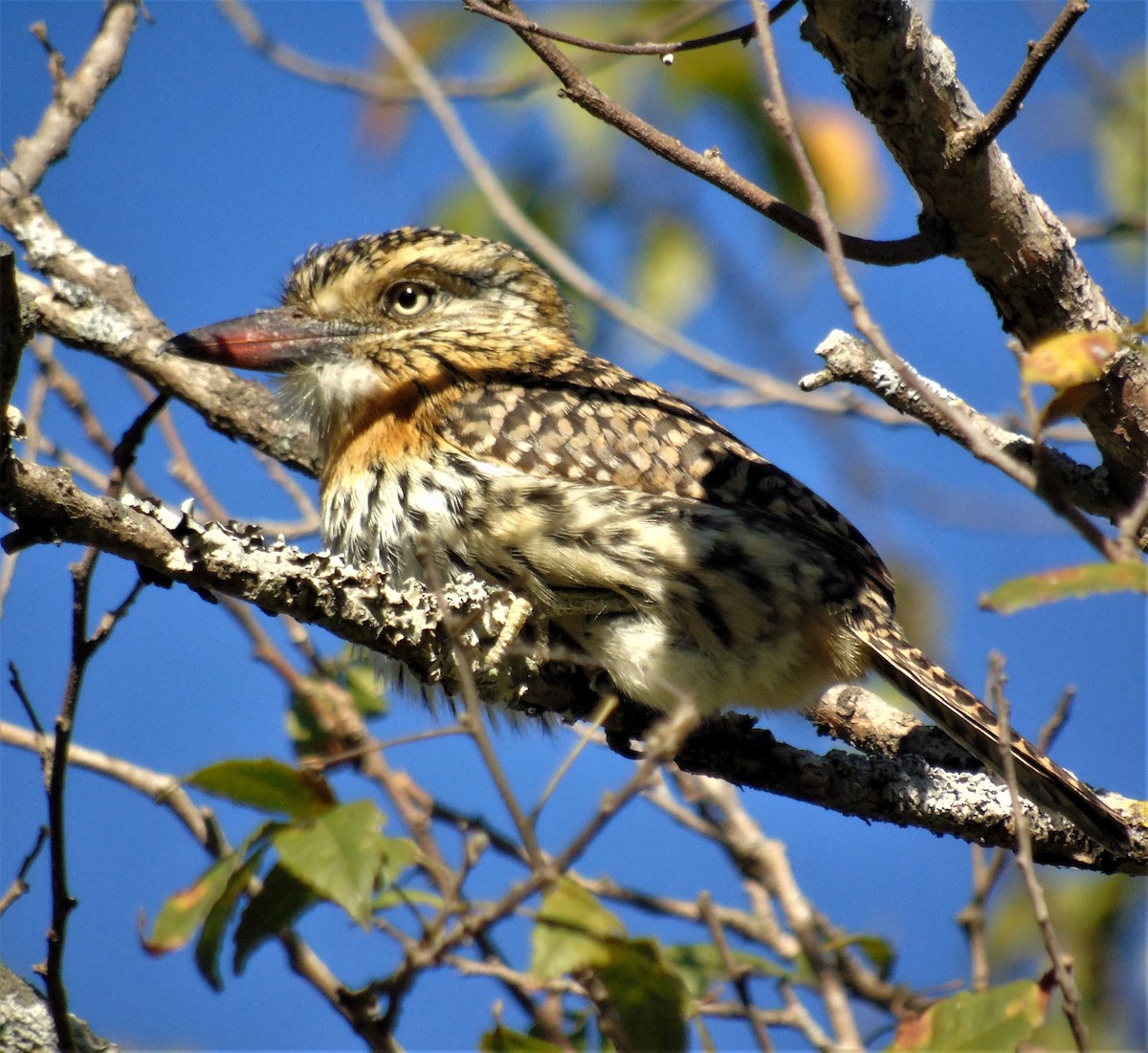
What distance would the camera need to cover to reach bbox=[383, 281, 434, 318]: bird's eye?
3566mm

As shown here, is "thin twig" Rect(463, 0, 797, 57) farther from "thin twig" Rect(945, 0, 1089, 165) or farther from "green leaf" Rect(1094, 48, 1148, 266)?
"green leaf" Rect(1094, 48, 1148, 266)

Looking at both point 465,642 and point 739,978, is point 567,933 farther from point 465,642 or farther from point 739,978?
point 465,642

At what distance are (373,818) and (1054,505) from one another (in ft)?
2.97

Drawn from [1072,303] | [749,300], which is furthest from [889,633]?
[749,300]

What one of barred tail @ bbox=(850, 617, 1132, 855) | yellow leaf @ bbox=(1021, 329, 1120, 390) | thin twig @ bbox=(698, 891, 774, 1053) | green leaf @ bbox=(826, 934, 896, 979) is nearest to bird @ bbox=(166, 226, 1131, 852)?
barred tail @ bbox=(850, 617, 1132, 855)

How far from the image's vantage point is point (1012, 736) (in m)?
2.70

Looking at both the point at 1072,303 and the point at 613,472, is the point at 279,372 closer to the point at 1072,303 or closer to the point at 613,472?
the point at 613,472

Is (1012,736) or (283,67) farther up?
(283,67)

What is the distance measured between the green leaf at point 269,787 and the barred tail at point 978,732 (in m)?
1.41

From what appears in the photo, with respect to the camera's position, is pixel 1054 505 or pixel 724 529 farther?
pixel 724 529

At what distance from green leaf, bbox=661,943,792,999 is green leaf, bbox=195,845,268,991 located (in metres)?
0.88

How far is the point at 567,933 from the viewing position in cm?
162

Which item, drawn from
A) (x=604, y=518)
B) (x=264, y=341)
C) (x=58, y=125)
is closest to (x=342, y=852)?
(x=604, y=518)

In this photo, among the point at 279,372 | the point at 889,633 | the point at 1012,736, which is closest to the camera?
Result: the point at 1012,736
